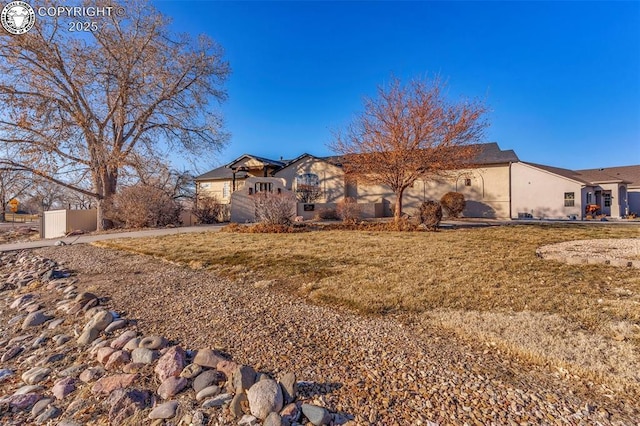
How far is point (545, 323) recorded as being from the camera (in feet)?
10.3

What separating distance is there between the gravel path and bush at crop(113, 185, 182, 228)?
11851mm

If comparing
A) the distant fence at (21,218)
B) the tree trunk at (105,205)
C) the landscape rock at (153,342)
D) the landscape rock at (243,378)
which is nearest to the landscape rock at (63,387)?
the landscape rock at (153,342)

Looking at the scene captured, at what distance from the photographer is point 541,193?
21125mm

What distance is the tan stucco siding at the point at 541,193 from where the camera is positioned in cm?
2016

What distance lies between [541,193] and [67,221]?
92.2 feet

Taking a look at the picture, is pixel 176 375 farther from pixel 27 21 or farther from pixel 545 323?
pixel 27 21

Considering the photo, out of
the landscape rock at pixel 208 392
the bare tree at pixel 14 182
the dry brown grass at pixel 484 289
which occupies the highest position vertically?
the bare tree at pixel 14 182

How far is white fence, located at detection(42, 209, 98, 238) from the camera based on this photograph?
15.5 metres

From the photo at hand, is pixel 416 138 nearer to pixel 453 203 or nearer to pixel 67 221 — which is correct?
pixel 453 203

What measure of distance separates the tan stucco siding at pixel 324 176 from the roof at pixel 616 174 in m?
18.3

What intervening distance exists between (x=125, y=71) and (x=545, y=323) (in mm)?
18308

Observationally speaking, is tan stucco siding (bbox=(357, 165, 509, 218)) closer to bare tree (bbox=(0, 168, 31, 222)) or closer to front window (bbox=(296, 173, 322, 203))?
front window (bbox=(296, 173, 322, 203))

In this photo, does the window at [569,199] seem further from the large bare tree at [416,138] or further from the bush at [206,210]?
the bush at [206,210]

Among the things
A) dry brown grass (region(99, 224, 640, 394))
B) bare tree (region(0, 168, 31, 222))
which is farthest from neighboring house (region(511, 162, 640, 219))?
bare tree (region(0, 168, 31, 222))
